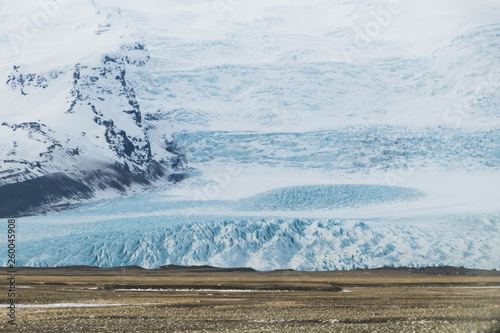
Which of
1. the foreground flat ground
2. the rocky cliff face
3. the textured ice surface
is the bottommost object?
the foreground flat ground

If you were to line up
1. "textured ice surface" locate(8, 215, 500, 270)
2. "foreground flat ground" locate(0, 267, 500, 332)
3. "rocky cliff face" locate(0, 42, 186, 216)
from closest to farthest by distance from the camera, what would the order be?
"foreground flat ground" locate(0, 267, 500, 332), "textured ice surface" locate(8, 215, 500, 270), "rocky cliff face" locate(0, 42, 186, 216)

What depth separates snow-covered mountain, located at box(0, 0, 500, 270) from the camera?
66.4 meters

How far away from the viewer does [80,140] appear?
9888 centimetres

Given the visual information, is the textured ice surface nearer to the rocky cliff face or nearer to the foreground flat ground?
the foreground flat ground

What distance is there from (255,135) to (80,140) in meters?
24.4

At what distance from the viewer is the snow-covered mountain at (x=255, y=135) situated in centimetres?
6644

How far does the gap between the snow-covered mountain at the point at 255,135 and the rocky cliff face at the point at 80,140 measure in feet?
0.76

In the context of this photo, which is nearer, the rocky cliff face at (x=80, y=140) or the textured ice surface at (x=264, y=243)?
the textured ice surface at (x=264, y=243)

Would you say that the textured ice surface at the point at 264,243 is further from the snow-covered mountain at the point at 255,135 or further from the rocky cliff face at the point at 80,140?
the rocky cliff face at the point at 80,140

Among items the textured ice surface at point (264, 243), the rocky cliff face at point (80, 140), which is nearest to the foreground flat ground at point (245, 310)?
the textured ice surface at point (264, 243)

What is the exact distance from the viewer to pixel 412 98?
334 feet

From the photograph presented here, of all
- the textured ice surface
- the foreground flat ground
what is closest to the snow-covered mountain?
the textured ice surface

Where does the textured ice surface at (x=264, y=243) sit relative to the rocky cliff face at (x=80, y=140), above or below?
below

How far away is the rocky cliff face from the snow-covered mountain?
23 centimetres
